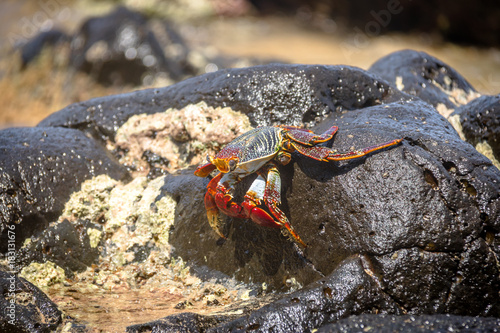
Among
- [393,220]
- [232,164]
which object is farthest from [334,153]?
[232,164]

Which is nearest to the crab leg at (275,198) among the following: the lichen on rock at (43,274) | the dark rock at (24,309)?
the dark rock at (24,309)

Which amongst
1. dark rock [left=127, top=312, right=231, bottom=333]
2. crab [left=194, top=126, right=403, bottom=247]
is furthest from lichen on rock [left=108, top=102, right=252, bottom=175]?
dark rock [left=127, top=312, right=231, bottom=333]

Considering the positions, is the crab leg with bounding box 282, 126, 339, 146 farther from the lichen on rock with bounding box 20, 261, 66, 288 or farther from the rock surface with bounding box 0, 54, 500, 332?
the lichen on rock with bounding box 20, 261, 66, 288

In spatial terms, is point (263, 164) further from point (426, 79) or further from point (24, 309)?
point (426, 79)

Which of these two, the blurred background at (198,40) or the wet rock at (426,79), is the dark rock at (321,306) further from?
the blurred background at (198,40)

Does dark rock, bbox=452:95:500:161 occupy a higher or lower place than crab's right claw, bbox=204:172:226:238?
higher
